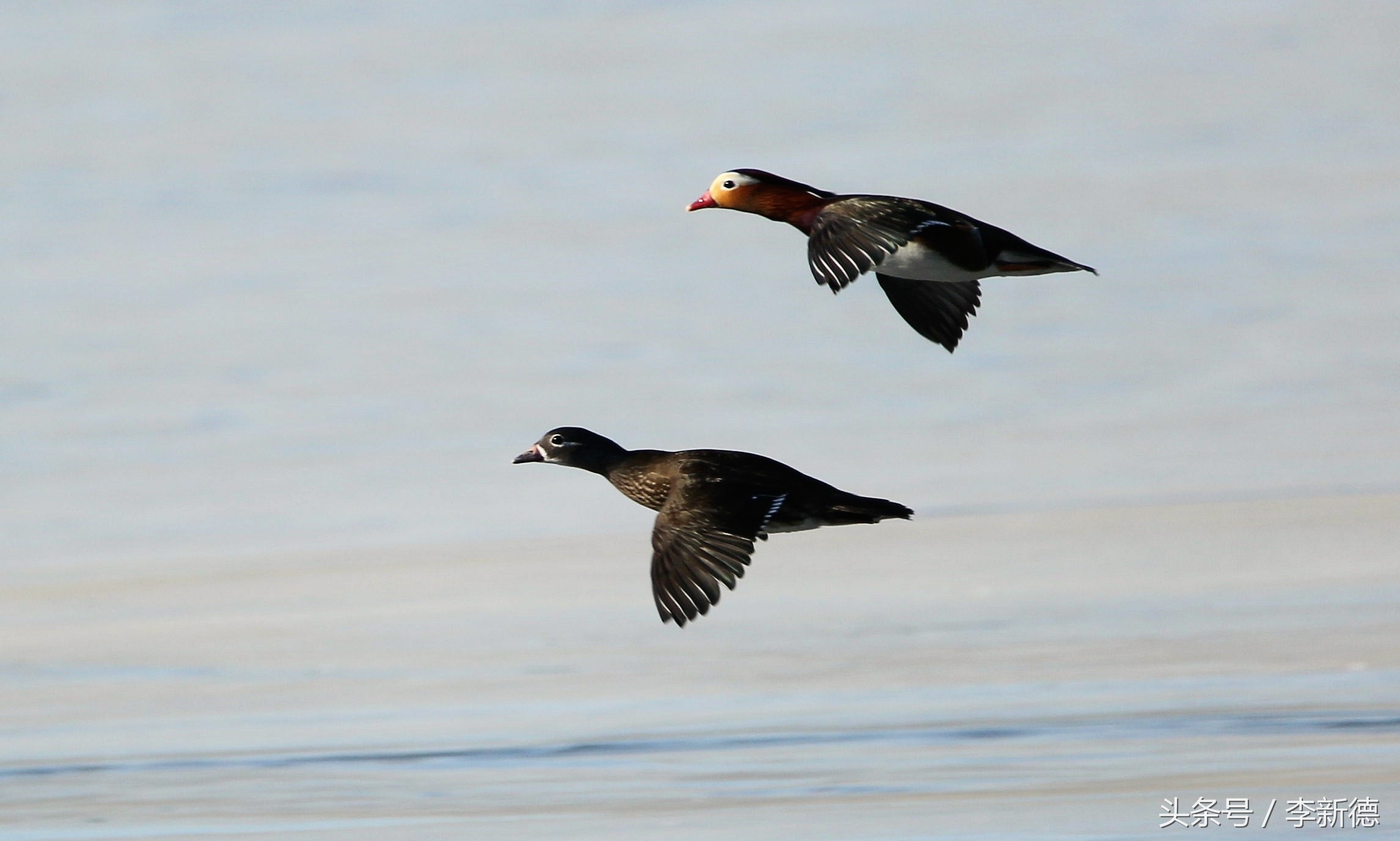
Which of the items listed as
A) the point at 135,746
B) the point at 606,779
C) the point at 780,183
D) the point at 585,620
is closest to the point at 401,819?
the point at 606,779

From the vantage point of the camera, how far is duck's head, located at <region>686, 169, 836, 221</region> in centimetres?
1148

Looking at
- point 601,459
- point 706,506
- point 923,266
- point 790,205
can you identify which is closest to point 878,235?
point 923,266

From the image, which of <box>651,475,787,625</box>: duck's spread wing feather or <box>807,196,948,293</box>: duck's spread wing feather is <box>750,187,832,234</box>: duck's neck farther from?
<box>651,475,787,625</box>: duck's spread wing feather

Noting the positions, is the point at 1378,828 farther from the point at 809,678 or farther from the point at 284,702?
the point at 284,702

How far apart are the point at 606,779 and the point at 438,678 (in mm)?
3411

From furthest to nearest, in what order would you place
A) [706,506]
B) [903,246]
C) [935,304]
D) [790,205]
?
[935,304] < [790,205] < [706,506] < [903,246]

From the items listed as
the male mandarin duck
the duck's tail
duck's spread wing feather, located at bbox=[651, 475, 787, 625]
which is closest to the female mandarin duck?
the duck's tail

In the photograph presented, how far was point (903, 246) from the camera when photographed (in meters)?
10.6

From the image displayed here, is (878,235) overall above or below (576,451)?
above

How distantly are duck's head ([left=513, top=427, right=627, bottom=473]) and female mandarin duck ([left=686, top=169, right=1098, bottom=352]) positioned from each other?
121 centimetres

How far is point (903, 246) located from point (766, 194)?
4.01 ft

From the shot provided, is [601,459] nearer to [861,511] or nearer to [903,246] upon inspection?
[861,511]

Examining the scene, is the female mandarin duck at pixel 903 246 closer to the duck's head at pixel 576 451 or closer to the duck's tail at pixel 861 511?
the duck's tail at pixel 861 511

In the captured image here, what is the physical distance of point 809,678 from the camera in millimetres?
16797
